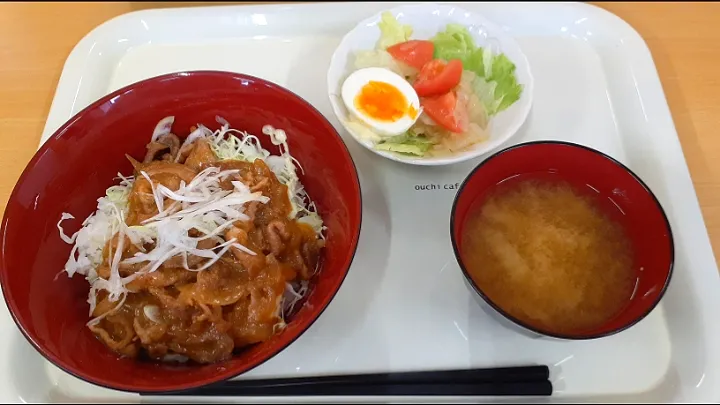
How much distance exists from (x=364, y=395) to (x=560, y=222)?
64cm

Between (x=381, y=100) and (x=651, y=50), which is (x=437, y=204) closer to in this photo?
(x=381, y=100)

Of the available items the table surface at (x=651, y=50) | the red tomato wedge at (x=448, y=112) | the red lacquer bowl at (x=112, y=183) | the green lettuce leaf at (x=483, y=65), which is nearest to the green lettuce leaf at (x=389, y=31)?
the green lettuce leaf at (x=483, y=65)

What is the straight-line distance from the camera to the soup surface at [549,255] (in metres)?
1.24

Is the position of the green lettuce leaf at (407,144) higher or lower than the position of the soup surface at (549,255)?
higher

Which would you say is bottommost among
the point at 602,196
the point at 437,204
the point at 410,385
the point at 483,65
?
the point at 410,385

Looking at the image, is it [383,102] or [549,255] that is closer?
[549,255]

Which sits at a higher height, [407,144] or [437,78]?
[437,78]

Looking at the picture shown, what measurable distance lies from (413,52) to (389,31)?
0.36 ft

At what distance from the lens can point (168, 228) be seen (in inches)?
50.4

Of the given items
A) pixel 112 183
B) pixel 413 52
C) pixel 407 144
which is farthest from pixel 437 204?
pixel 112 183

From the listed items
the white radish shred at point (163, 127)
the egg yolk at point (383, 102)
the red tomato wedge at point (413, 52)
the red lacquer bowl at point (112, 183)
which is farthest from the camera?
the red tomato wedge at point (413, 52)

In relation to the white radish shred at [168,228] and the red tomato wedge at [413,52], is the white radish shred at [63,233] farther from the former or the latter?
the red tomato wedge at [413,52]

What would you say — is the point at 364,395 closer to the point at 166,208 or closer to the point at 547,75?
the point at 166,208

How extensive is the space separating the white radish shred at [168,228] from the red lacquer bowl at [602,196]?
41cm
